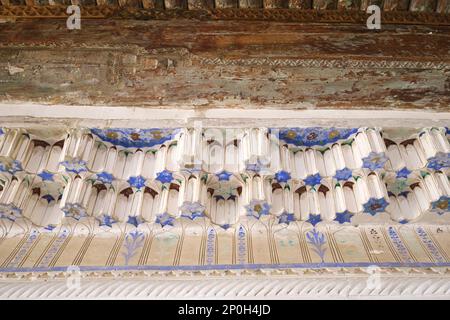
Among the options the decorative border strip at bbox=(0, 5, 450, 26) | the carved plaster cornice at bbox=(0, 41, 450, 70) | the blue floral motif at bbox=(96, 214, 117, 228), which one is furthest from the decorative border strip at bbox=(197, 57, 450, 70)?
the blue floral motif at bbox=(96, 214, 117, 228)

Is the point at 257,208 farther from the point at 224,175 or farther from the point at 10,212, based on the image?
the point at 10,212

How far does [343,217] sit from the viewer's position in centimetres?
242

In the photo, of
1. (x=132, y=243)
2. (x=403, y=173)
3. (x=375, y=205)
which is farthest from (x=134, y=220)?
(x=403, y=173)

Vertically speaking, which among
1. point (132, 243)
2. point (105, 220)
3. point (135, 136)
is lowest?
point (132, 243)

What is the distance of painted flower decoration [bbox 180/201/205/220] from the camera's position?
2.34m

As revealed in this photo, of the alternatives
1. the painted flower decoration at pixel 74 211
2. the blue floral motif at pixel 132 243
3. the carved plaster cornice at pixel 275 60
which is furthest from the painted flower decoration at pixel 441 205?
the painted flower decoration at pixel 74 211

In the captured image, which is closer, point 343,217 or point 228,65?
point 343,217

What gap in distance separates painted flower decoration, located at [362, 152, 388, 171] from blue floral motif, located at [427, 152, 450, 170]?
258mm

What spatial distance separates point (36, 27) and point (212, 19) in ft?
3.89

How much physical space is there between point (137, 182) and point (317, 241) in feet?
3.34

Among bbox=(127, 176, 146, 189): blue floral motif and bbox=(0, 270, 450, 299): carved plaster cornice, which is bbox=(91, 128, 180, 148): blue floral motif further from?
bbox=(0, 270, 450, 299): carved plaster cornice

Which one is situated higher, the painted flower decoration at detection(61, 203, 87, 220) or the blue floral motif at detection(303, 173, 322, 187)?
the blue floral motif at detection(303, 173, 322, 187)

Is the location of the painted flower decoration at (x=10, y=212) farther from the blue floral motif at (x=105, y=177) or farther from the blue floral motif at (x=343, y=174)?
the blue floral motif at (x=343, y=174)
